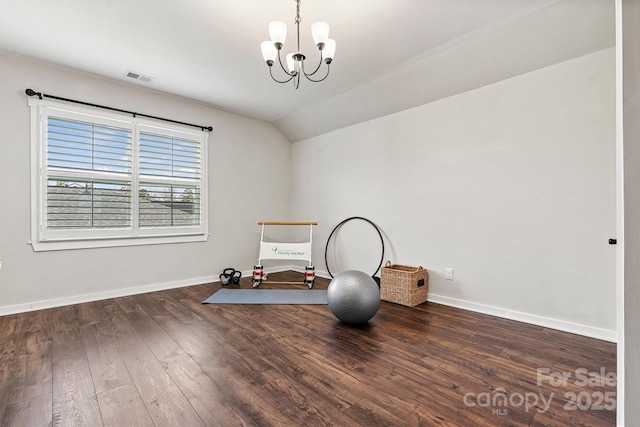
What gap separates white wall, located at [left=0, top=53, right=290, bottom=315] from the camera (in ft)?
9.91

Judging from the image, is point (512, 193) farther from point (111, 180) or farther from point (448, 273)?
point (111, 180)

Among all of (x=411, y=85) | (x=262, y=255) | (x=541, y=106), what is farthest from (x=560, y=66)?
(x=262, y=255)

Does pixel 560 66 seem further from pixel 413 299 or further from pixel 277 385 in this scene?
pixel 277 385

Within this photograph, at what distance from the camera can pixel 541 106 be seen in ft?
8.85

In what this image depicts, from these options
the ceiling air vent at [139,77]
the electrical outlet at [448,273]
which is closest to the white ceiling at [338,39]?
the ceiling air vent at [139,77]

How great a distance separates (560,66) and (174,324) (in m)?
4.18

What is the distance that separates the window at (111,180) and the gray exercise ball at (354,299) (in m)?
2.56

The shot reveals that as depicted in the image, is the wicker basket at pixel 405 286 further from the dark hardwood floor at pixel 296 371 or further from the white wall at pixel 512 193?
the dark hardwood floor at pixel 296 371

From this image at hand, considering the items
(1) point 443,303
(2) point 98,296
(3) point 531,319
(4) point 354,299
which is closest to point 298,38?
(4) point 354,299

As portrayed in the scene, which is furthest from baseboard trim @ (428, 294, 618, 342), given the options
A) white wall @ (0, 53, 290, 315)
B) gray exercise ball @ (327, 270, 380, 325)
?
white wall @ (0, 53, 290, 315)

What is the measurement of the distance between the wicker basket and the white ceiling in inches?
80.1

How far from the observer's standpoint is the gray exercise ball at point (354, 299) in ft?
8.57

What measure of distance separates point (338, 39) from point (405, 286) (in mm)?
2603

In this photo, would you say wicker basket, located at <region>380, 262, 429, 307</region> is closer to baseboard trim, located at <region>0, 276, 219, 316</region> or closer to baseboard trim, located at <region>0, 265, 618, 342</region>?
baseboard trim, located at <region>0, 265, 618, 342</region>
